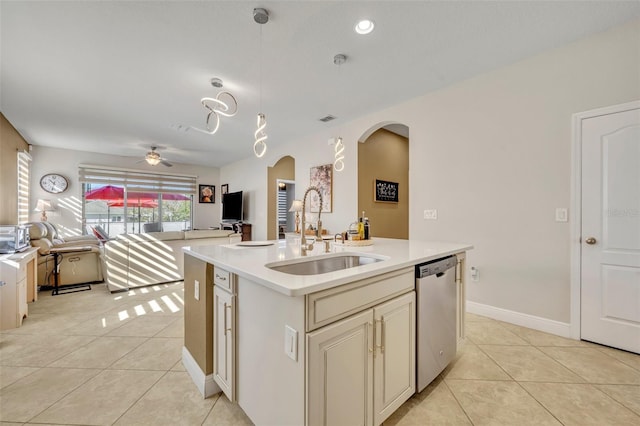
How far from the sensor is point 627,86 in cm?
212

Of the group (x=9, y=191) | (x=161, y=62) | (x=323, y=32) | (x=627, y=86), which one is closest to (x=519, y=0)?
(x=627, y=86)

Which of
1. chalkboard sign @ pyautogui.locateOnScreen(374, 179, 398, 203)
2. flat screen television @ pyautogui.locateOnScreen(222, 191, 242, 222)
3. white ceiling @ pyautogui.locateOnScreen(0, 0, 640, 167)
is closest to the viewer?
white ceiling @ pyautogui.locateOnScreen(0, 0, 640, 167)

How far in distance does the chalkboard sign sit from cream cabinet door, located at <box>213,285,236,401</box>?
343 centimetres

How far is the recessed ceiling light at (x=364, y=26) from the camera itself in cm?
207

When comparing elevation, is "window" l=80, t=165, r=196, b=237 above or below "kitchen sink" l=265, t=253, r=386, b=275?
above

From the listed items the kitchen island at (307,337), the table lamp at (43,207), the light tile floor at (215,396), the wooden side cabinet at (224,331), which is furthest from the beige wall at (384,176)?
the table lamp at (43,207)

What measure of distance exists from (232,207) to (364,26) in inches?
237

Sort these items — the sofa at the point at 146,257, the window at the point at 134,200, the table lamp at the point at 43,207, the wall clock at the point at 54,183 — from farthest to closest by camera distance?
1. the window at the point at 134,200
2. the wall clock at the point at 54,183
3. the table lamp at the point at 43,207
4. the sofa at the point at 146,257

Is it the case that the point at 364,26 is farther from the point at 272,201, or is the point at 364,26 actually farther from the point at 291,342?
the point at 272,201

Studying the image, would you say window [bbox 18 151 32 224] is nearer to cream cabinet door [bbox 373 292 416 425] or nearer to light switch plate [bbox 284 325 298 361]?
light switch plate [bbox 284 325 298 361]

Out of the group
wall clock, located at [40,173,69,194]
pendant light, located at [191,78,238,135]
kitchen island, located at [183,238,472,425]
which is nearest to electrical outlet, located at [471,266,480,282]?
kitchen island, located at [183,238,472,425]

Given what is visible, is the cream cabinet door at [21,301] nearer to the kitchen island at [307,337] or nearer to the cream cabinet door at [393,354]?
the kitchen island at [307,337]

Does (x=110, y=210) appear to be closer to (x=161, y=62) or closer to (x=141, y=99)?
(x=141, y=99)

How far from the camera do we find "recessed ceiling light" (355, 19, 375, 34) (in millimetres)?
2072
